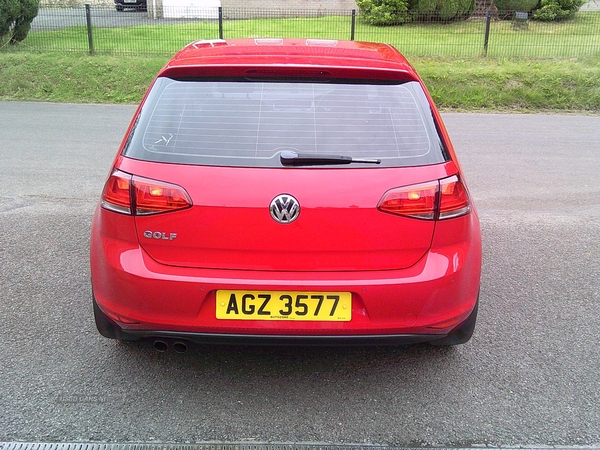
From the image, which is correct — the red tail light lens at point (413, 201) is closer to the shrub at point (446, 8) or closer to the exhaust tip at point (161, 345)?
the exhaust tip at point (161, 345)

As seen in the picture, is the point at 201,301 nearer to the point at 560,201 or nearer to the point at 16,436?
the point at 16,436

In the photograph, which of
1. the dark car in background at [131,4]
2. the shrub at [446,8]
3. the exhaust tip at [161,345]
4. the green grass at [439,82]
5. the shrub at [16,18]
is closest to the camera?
the exhaust tip at [161,345]

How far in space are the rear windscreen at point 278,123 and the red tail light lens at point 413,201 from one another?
0.14 meters

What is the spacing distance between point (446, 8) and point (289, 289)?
64.7ft

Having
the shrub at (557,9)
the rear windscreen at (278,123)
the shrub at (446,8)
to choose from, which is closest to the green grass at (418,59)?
the shrub at (446,8)

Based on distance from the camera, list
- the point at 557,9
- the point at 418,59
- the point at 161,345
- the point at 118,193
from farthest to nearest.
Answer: the point at 557,9
the point at 418,59
the point at 161,345
the point at 118,193

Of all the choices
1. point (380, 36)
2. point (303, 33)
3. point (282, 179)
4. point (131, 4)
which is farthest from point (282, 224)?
point (131, 4)

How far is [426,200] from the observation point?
8.91 ft

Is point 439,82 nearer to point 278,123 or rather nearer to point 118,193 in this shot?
point 278,123

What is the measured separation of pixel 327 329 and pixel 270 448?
1.86 ft

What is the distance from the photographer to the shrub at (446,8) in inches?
717

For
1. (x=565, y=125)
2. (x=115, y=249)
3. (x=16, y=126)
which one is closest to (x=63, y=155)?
(x=16, y=126)

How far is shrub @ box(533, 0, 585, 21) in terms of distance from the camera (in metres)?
20.8

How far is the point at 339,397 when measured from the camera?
303 centimetres
